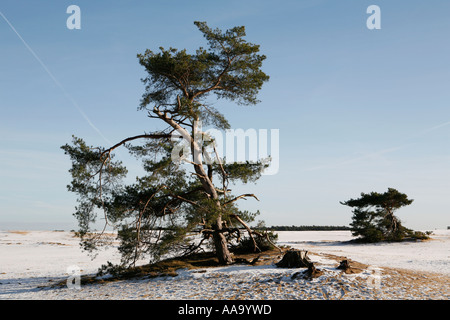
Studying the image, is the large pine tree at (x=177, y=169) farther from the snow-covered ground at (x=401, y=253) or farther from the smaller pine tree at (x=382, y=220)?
the smaller pine tree at (x=382, y=220)

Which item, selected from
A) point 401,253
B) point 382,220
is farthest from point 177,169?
point 382,220

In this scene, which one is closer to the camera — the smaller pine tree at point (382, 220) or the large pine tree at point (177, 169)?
the large pine tree at point (177, 169)

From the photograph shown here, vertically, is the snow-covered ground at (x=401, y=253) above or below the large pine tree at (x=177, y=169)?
below

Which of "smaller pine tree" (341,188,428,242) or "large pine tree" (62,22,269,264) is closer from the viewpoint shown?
"large pine tree" (62,22,269,264)

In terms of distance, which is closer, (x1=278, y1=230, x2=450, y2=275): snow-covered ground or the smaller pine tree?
(x1=278, y1=230, x2=450, y2=275): snow-covered ground

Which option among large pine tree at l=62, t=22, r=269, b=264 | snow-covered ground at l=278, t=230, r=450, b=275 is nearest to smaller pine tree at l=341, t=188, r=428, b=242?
snow-covered ground at l=278, t=230, r=450, b=275

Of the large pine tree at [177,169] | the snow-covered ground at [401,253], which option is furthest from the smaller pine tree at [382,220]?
the large pine tree at [177,169]

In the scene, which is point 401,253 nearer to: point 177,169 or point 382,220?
point 382,220

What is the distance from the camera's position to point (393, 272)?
12891 millimetres

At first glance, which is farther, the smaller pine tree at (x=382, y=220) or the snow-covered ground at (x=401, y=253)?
the smaller pine tree at (x=382, y=220)

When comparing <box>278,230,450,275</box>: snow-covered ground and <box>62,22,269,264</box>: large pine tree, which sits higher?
<box>62,22,269,264</box>: large pine tree

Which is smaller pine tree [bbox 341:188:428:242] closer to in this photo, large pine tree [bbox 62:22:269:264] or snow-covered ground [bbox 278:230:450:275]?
snow-covered ground [bbox 278:230:450:275]
